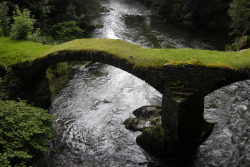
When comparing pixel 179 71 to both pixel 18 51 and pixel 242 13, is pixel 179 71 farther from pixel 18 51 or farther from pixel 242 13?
pixel 242 13

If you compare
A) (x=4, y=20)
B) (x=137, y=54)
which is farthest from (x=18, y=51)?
(x=137, y=54)

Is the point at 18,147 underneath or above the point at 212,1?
underneath

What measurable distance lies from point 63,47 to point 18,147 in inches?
181

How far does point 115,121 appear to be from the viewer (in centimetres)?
923

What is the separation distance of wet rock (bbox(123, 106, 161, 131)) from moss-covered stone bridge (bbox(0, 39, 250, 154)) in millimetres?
1349

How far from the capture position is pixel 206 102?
995 cm

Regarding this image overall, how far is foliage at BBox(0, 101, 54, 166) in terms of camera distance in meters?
5.49

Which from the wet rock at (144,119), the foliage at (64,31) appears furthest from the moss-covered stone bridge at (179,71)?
the foliage at (64,31)

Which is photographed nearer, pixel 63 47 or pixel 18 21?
pixel 63 47

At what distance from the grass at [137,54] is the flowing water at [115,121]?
3114 mm

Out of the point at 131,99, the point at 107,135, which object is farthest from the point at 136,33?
the point at 107,135

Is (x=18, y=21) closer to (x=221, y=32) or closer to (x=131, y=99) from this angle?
(x=131, y=99)

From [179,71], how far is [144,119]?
3.46 meters

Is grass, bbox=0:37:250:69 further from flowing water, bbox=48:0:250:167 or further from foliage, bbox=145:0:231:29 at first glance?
foliage, bbox=145:0:231:29
